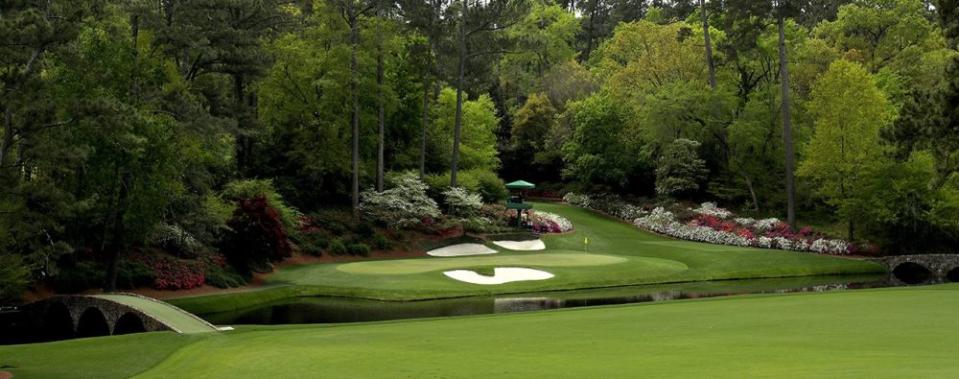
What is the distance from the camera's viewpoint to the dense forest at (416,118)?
25.1 metres

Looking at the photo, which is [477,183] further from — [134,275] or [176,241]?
[134,275]

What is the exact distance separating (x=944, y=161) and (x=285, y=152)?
35.9 meters

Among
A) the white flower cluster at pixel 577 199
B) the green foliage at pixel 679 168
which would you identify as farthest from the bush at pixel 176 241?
the white flower cluster at pixel 577 199

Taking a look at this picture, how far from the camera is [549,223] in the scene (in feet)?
172

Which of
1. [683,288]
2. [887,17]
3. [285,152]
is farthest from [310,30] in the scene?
[887,17]

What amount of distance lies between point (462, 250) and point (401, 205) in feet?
15.3

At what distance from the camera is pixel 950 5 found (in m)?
26.5

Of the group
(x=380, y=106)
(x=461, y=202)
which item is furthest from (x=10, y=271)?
(x=461, y=202)

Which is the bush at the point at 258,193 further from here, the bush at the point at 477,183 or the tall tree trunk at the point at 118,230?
the bush at the point at 477,183

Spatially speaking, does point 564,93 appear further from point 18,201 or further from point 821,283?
point 18,201

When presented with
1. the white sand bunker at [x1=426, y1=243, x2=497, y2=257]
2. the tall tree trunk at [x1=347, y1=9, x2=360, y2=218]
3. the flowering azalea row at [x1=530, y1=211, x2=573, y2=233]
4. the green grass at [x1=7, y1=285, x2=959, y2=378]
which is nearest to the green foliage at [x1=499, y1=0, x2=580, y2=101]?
the flowering azalea row at [x1=530, y1=211, x2=573, y2=233]

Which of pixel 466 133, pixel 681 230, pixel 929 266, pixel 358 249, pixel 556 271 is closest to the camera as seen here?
pixel 556 271

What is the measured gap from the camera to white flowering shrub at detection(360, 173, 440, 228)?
46688 mm

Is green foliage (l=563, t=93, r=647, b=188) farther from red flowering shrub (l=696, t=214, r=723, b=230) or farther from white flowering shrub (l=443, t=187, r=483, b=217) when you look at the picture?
white flowering shrub (l=443, t=187, r=483, b=217)
